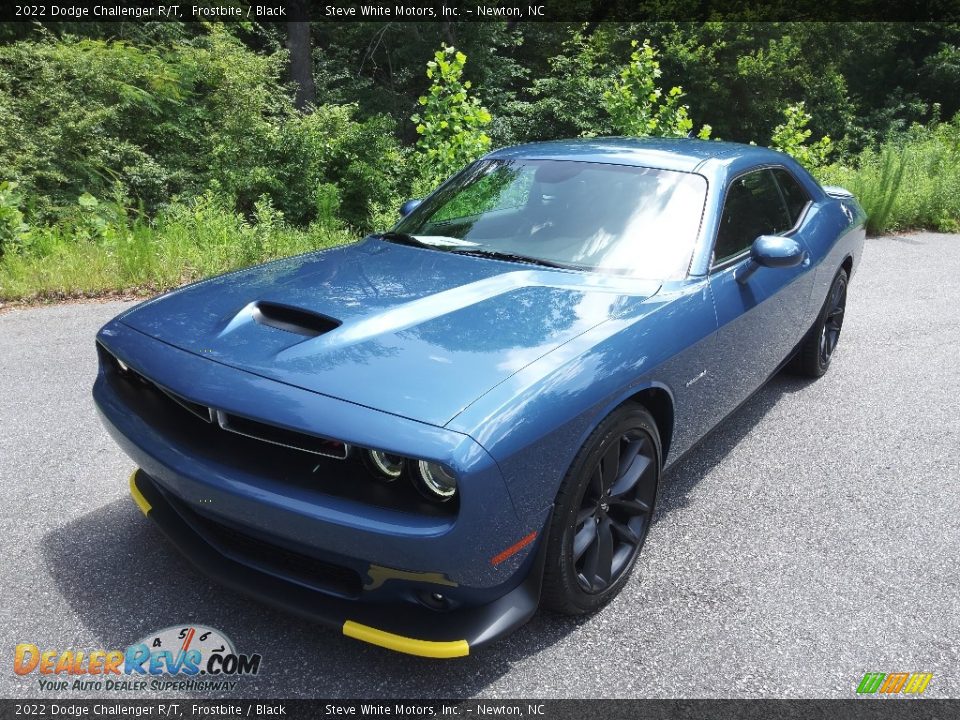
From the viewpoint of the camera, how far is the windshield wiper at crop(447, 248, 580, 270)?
293cm

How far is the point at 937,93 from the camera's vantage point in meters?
22.3

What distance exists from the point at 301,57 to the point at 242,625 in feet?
55.2

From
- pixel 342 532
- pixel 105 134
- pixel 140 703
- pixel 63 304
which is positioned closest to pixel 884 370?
pixel 342 532

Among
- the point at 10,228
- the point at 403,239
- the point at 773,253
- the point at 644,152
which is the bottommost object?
the point at 10,228

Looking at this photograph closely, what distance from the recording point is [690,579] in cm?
267

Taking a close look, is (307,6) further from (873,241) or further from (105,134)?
(873,241)

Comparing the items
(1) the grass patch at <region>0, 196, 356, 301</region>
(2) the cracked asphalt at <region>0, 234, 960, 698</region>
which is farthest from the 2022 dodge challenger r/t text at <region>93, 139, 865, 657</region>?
(1) the grass patch at <region>0, 196, 356, 301</region>

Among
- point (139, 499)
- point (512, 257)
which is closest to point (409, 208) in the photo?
point (512, 257)

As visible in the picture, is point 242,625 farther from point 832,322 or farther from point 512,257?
point 832,322

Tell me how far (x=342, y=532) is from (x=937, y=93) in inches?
1031

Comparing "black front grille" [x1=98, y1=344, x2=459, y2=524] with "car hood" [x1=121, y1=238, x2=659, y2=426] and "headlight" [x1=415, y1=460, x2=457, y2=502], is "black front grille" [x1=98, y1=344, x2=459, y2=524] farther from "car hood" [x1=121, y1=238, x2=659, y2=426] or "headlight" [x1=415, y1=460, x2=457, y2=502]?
"car hood" [x1=121, y1=238, x2=659, y2=426]

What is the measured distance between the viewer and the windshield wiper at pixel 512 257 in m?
2.93

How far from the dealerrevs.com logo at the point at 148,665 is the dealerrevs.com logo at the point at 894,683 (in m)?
1.79

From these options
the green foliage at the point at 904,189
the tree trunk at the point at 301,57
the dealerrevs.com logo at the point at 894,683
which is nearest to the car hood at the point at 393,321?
the dealerrevs.com logo at the point at 894,683
